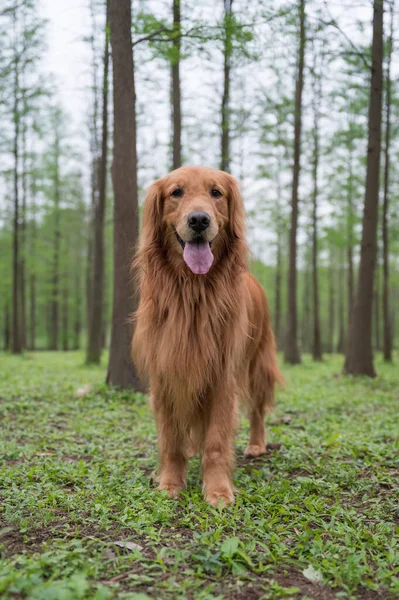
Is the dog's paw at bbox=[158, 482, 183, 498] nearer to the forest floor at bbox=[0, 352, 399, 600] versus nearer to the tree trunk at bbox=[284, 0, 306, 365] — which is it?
the forest floor at bbox=[0, 352, 399, 600]

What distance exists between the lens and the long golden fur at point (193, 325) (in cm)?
353

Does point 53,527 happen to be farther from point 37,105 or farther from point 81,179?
point 81,179

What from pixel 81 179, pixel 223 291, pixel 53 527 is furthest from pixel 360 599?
pixel 81 179

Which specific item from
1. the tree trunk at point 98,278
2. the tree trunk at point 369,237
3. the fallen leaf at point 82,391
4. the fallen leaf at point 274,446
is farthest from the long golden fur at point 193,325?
the tree trunk at point 98,278

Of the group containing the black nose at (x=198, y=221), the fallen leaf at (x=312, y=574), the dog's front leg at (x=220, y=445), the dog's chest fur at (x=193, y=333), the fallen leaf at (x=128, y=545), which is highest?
the black nose at (x=198, y=221)

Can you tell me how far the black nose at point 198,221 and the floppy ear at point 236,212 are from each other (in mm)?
467

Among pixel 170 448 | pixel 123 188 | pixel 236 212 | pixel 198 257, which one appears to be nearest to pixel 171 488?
pixel 170 448

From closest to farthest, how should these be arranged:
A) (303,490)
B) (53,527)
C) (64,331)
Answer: (53,527) → (303,490) → (64,331)

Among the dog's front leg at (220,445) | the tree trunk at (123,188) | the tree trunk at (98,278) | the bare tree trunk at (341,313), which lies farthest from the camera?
the bare tree trunk at (341,313)

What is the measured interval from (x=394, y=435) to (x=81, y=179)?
21081 mm

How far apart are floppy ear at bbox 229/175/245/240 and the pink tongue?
0.42 metres

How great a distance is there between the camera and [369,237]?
10211 millimetres

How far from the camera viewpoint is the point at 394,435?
523 cm

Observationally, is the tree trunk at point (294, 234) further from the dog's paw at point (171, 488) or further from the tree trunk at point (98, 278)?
the dog's paw at point (171, 488)
